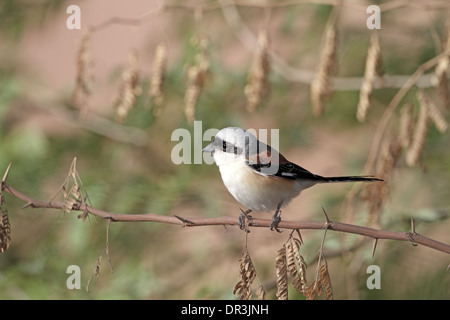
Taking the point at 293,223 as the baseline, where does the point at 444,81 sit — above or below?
above

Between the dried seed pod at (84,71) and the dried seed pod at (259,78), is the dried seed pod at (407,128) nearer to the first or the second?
the dried seed pod at (259,78)

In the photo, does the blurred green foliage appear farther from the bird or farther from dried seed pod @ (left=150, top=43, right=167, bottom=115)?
dried seed pod @ (left=150, top=43, right=167, bottom=115)

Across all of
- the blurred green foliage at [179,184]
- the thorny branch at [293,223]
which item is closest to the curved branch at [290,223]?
the thorny branch at [293,223]

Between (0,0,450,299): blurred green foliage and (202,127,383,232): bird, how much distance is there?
2.35 ft

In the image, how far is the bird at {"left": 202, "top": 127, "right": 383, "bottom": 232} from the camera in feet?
6.81

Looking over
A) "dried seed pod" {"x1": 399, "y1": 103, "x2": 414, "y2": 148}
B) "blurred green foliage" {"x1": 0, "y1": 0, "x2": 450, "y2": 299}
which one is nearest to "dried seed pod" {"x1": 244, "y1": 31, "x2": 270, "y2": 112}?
"dried seed pod" {"x1": 399, "y1": 103, "x2": 414, "y2": 148}

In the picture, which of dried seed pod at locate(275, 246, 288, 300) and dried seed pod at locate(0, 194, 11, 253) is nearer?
dried seed pod at locate(275, 246, 288, 300)

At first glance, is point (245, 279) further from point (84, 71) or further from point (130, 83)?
point (84, 71)

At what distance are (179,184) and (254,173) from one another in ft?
4.19

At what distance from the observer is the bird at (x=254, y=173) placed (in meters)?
2.08

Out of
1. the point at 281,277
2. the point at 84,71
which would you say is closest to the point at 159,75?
the point at 84,71

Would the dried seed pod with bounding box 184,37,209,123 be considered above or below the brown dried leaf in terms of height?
above

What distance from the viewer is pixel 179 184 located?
131 inches

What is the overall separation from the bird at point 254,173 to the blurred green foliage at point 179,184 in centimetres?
72
